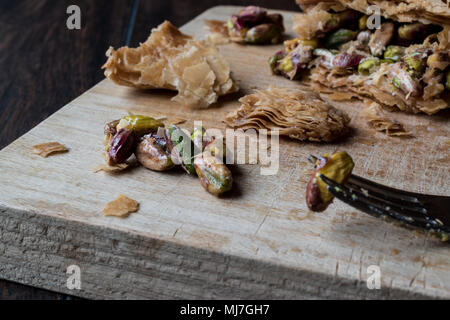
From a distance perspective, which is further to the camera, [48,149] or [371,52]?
[371,52]

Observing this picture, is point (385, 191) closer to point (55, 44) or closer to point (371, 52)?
point (371, 52)

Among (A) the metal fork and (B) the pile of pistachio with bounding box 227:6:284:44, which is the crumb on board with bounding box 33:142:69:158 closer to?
(A) the metal fork

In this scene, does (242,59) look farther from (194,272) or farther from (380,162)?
(194,272)

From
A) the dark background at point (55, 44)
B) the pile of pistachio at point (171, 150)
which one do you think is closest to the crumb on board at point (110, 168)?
the pile of pistachio at point (171, 150)

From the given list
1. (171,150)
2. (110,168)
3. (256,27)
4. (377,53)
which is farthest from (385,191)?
(256,27)

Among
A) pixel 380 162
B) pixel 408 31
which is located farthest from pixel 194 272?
pixel 408 31

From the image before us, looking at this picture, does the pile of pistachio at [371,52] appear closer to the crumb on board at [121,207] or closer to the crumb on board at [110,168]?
the crumb on board at [110,168]
